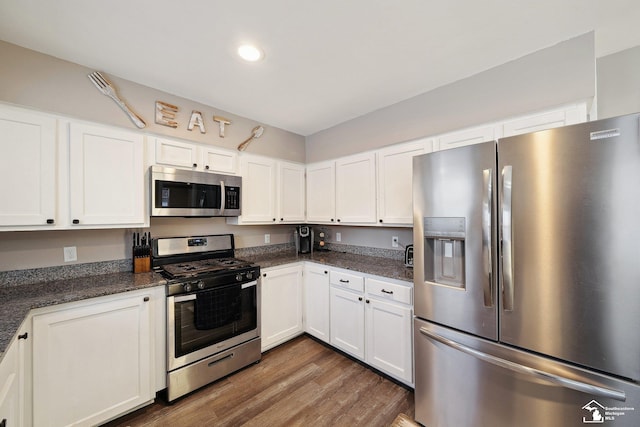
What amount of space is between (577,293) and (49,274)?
3.40 m

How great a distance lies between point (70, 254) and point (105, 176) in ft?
2.32

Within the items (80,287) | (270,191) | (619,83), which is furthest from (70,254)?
(619,83)

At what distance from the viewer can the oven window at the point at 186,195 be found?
215cm

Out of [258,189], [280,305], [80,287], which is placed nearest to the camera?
[80,287]

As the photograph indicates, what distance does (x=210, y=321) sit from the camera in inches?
82.3

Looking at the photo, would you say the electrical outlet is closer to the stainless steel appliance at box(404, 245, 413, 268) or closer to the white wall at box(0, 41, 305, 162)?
the white wall at box(0, 41, 305, 162)

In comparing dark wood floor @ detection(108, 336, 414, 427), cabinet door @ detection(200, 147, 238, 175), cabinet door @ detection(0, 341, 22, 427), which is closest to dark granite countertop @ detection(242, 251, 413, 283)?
dark wood floor @ detection(108, 336, 414, 427)

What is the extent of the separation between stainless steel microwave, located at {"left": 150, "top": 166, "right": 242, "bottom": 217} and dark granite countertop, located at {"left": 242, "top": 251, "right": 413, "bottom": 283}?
725 mm

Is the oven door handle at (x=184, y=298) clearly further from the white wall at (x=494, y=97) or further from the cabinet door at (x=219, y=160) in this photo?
the white wall at (x=494, y=97)

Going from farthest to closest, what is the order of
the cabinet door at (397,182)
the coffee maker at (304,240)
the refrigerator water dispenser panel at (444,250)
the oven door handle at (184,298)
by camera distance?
1. the coffee maker at (304,240)
2. the cabinet door at (397,182)
3. the oven door handle at (184,298)
4. the refrigerator water dispenser panel at (444,250)

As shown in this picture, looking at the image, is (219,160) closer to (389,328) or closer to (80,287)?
(80,287)

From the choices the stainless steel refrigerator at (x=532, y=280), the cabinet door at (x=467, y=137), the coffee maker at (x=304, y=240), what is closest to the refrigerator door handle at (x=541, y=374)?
the stainless steel refrigerator at (x=532, y=280)

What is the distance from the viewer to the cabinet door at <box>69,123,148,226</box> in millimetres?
1800

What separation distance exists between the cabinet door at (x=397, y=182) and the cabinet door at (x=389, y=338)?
805 millimetres
